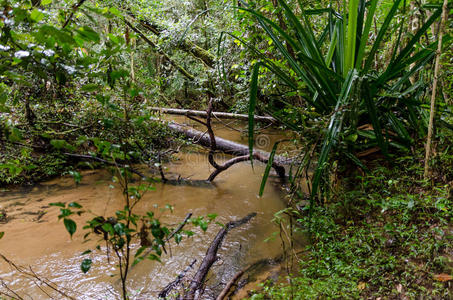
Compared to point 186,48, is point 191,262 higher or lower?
lower

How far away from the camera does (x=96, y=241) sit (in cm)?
208

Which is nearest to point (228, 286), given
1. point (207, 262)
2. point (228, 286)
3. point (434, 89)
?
point (228, 286)

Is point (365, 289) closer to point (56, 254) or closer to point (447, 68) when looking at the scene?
point (447, 68)

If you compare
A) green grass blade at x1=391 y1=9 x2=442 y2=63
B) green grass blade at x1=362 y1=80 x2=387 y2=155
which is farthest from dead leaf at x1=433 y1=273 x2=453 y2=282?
green grass blade at x1=391 y1=9 x2=442 y2=63

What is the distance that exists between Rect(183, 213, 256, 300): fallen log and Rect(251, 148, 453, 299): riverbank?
1.29 ft

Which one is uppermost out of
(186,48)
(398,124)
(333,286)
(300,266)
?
(186,48)

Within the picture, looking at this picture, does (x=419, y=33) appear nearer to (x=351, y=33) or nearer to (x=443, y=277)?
(x=351, y=33)

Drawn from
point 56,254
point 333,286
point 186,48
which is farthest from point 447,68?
point 186,48

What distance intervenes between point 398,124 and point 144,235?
5.63ft

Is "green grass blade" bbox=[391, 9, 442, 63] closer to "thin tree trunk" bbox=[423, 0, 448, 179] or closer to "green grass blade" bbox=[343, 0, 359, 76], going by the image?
"thin tree trunk" bbox=[423, 0, 448, 179]

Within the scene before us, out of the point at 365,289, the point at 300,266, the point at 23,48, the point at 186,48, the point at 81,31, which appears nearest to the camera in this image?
the point at 81,31

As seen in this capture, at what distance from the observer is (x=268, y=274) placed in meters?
1.67

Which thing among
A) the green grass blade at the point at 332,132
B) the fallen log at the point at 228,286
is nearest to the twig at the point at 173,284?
the fallen log at the point at 228,286

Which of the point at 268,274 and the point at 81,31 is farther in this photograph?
the point at 268,274
